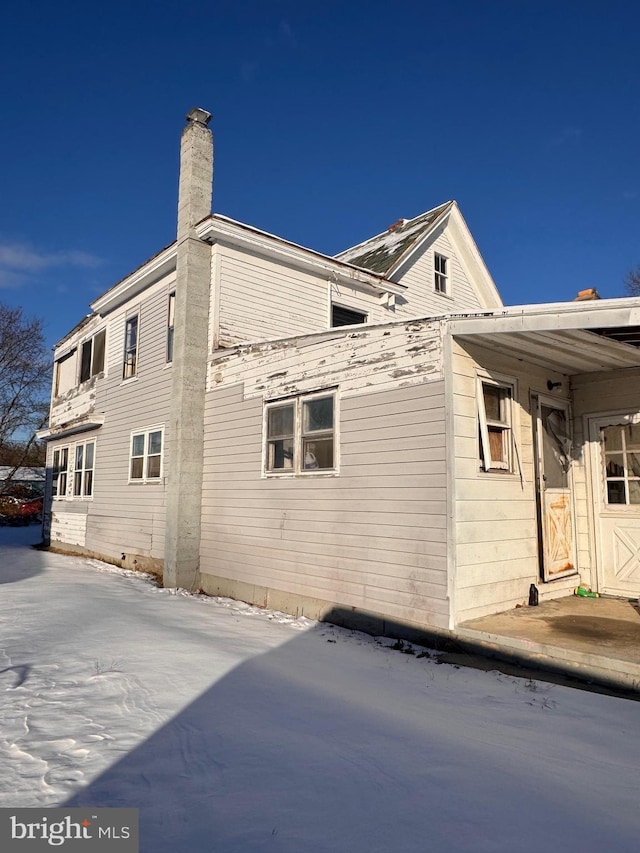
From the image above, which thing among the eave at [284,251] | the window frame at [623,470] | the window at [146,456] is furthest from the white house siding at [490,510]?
the window at [146,456]

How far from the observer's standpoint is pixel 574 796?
3.20 meters

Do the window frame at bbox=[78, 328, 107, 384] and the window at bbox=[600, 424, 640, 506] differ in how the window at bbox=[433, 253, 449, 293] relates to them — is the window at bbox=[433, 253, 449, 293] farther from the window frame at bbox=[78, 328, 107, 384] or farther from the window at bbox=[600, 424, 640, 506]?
the window frame at bbox=[78, 328, 107, 384]

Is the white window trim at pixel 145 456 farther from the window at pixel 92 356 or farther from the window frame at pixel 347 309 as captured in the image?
the window frame at pixel 347 309

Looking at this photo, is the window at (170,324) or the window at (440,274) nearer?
the window at (170,324)

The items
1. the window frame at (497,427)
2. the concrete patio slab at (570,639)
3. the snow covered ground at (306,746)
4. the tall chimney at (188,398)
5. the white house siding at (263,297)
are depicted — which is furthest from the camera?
the white house siding at (263,297)


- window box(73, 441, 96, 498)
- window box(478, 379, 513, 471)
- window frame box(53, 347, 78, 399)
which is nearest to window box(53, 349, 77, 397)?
window frame box(53, 347, 78, 399)

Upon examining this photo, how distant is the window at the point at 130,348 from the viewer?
13.9 meters

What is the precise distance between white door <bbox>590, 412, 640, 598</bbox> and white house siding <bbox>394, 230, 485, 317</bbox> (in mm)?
6872

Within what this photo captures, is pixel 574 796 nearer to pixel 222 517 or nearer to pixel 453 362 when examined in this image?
pixel 453 362

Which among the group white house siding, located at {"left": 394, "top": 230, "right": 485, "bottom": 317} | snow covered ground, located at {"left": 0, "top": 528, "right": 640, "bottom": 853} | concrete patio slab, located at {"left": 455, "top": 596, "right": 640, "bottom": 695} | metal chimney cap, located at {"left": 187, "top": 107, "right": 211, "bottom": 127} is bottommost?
snow covered ground, located at {"left": 0, "top": 528, "right": 640, "bottom": 853}

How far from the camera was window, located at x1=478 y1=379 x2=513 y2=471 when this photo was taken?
23.2 feet

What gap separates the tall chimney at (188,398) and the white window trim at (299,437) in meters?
2.03

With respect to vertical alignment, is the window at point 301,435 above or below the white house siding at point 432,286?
below

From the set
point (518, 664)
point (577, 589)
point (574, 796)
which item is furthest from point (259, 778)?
point (577, 589)
